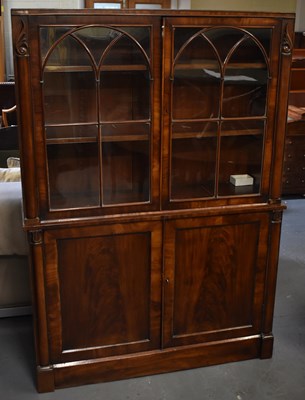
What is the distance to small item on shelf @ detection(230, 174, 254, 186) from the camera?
2.18m

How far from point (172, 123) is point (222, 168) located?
0.33 m

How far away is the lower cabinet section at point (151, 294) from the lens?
204 cm

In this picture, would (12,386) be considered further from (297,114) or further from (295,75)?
(295,75)

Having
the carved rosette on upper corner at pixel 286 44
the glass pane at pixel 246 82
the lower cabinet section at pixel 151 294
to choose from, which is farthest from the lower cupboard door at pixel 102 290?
the carved rosette on upper corner at pixel 286 44

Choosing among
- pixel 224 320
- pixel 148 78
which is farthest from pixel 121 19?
pixel 224 320

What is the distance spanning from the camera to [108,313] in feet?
7.01

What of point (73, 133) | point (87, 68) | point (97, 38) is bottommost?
point (73, 133)

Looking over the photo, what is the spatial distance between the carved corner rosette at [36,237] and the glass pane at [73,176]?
11 cm

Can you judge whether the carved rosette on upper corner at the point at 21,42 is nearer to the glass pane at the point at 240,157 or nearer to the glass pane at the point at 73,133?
the glass pane at the point at 73,133

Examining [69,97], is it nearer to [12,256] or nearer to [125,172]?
[125,172]

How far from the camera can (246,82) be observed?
6.73 ft

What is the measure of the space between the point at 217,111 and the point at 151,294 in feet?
2.63

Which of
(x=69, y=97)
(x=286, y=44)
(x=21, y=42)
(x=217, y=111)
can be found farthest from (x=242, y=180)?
(x=21, y=42)

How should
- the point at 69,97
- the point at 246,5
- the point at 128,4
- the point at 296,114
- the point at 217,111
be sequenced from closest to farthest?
the point at 69,97, the point at 217,111, the point at 296,114, the point at 128,4, the point at 246,5
